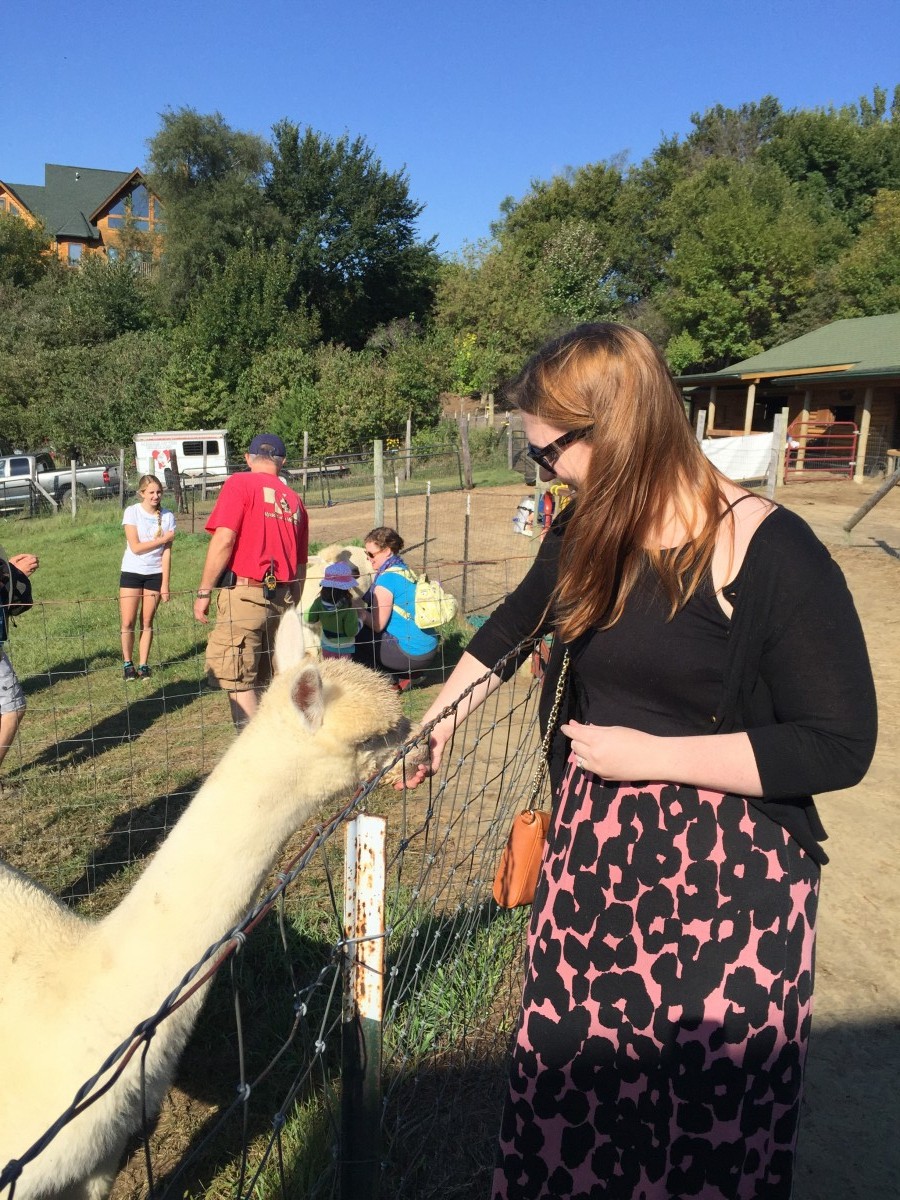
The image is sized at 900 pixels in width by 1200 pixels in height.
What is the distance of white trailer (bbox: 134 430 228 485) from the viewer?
2714 cm

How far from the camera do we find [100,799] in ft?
16.1

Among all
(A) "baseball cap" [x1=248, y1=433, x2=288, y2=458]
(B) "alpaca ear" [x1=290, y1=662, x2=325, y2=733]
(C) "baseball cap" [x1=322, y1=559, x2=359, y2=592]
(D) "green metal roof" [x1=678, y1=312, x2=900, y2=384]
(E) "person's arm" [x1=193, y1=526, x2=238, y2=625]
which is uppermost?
(D) "green metal roof" [x1=678, y1=312, x2=900, y2=384]

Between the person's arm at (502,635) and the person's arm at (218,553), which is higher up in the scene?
the person's arm at (502,635)

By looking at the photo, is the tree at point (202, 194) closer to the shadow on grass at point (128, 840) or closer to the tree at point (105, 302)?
the tree at point (105, 302)

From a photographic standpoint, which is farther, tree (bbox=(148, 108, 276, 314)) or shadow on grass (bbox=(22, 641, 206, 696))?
tree (bbox=(148, 108, 276, 314))

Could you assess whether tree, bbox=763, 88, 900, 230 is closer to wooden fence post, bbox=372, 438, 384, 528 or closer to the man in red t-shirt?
wooden fence post, bbox=372, 438, 384, 528

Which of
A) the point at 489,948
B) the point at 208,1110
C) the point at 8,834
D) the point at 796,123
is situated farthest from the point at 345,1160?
the point at 796,123

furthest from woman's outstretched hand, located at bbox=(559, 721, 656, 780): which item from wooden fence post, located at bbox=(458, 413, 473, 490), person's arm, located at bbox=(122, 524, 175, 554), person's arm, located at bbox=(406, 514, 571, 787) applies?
wooden fence post, located at bbox=(458, 413, 473, 490)

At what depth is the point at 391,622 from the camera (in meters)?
6.68

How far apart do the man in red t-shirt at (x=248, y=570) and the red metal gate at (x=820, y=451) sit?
18.4 meters

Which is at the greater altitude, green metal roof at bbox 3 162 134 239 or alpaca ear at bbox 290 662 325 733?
green metal roof at bbox 3 162 134 239

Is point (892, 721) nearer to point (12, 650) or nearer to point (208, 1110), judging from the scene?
point (208, 1110)

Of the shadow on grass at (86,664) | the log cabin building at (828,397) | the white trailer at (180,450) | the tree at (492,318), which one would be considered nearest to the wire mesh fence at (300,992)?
the shadow on grass at (86,664)

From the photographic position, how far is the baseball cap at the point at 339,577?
6.34 metres
